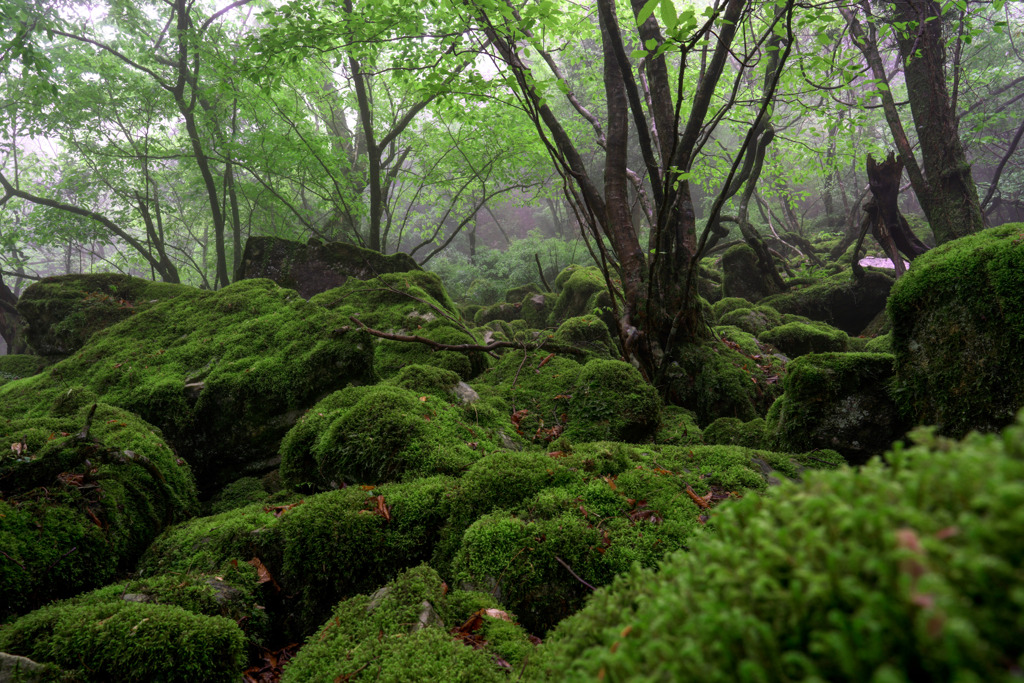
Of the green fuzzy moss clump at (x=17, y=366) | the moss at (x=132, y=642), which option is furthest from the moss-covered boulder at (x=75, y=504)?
the green fuzzy moss clump at (x=17, y=366)

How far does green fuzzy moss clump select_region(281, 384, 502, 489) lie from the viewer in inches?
135

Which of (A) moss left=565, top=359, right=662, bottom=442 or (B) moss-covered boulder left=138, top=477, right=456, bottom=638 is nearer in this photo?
(B) moss-covered boulder left=138, top=477, right=456, bottom=638

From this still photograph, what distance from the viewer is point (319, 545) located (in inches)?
104

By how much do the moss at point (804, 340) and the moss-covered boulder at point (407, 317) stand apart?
17.1 ft

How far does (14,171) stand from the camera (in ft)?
65.0

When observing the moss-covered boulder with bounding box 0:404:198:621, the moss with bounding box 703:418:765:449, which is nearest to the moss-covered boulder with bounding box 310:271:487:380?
the moss-covered boulder with bounding box 0:404:198:621

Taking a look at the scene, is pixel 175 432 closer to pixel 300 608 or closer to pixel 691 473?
pixel 300 608

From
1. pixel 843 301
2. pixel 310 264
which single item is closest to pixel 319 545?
pixel 310 264

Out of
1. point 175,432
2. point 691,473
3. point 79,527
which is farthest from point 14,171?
point 691,473

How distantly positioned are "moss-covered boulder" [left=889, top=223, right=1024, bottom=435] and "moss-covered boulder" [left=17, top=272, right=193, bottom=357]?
938 centimetres

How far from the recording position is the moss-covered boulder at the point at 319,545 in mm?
2586

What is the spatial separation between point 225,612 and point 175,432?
3082 mm

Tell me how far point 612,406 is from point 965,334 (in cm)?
248

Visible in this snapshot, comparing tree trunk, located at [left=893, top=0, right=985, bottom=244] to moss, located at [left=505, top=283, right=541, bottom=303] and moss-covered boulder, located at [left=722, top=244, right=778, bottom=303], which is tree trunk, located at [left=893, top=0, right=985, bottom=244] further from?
moss, located at [left=505, top=283, right=541, bottom=303]
